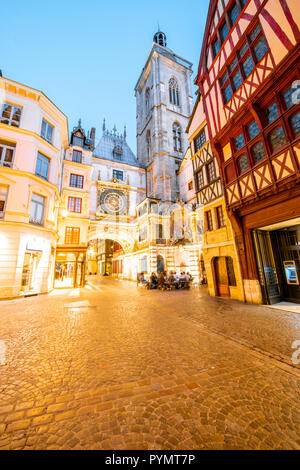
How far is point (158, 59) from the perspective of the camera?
94.9 feet

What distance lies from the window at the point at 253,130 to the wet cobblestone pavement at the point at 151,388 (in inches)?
287

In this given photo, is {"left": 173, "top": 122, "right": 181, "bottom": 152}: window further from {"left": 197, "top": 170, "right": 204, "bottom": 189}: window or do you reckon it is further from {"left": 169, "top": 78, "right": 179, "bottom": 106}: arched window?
{"left": 197, "top": 170, "right": 204, "bottom": 189}: window

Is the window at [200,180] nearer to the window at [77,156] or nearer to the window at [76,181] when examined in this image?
the window at [76,181]

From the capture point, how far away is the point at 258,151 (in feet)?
24.3

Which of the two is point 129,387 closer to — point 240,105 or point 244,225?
point 244,225

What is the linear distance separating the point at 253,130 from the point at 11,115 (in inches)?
565

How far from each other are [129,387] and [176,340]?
186 centimetres

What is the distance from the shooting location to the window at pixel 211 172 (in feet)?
34.7

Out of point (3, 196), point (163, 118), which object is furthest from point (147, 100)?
point (3, 196)

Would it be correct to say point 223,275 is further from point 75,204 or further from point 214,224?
point 75,204

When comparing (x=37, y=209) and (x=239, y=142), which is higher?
(x=239, y=142)

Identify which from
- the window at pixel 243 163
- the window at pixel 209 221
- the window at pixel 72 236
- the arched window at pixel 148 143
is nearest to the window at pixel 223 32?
the window at pixel 243 163

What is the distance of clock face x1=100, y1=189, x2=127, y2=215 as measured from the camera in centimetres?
2455

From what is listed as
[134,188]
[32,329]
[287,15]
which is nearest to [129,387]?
[32,329]
